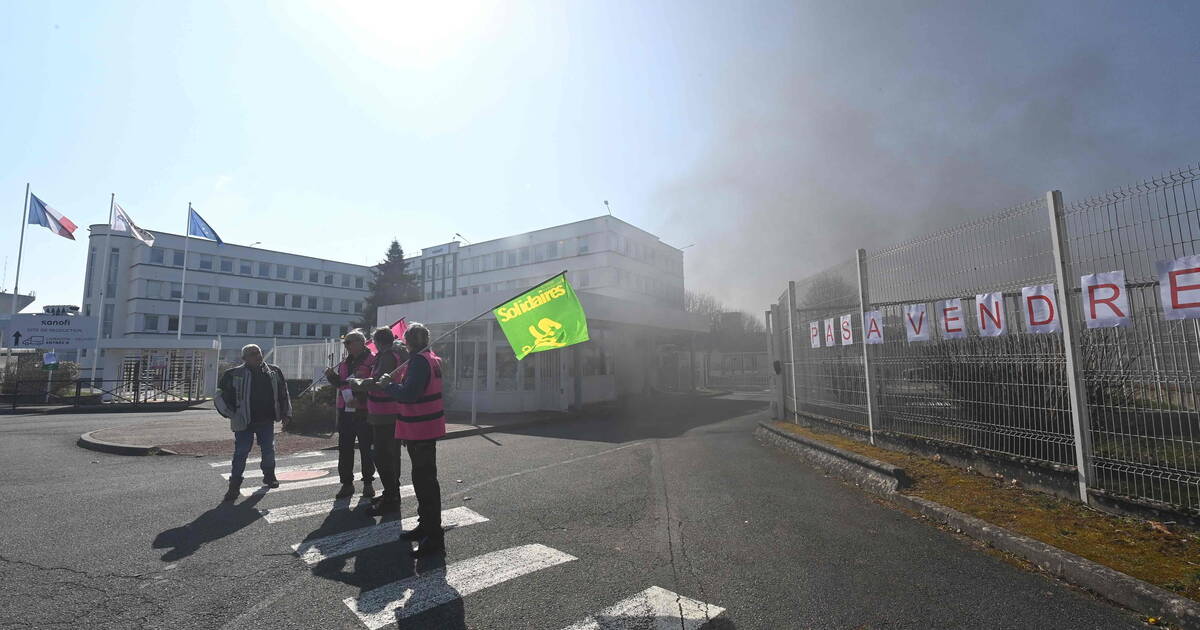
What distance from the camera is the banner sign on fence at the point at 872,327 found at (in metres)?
7.65

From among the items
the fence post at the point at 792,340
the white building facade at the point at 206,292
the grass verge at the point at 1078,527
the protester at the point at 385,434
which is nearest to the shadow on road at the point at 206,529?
the protester at the point at 385,434

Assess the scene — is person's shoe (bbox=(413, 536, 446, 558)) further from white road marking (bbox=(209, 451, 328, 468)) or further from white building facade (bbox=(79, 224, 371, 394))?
white building facade (bbox=(79, 224, 371, 394))

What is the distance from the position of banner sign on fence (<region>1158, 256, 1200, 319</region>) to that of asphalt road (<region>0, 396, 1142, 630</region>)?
231 cm

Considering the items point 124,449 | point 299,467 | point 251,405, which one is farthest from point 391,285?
point 251,405

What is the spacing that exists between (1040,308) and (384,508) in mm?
6679

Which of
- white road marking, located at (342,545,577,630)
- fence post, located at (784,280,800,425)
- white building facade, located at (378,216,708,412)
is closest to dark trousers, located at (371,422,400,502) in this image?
white road marking, located at (342,545,577,630)

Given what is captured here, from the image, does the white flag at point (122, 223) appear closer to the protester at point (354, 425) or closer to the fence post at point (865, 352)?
the protester at point (354, 425)

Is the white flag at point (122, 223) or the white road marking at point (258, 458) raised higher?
the white flag at point (122, 223)

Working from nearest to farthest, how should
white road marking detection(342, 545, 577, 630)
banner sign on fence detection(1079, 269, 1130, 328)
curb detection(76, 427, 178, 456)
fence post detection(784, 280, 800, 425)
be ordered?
white road marking detection(342, 545, 577, 630) → banner sign on fence detection(1079, 269, 1130, 328) → curb detection(76, 427, 178, 456) → fence post detection(784, 280, 800, 425)

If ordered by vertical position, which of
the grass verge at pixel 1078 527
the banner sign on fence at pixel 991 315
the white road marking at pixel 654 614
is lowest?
the white road marking at pixel 654 614

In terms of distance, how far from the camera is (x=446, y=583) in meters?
3.73

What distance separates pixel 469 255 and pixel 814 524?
4825 cm

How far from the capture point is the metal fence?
4.29 metres

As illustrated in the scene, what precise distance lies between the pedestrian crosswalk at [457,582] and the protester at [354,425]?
2.08 ft
